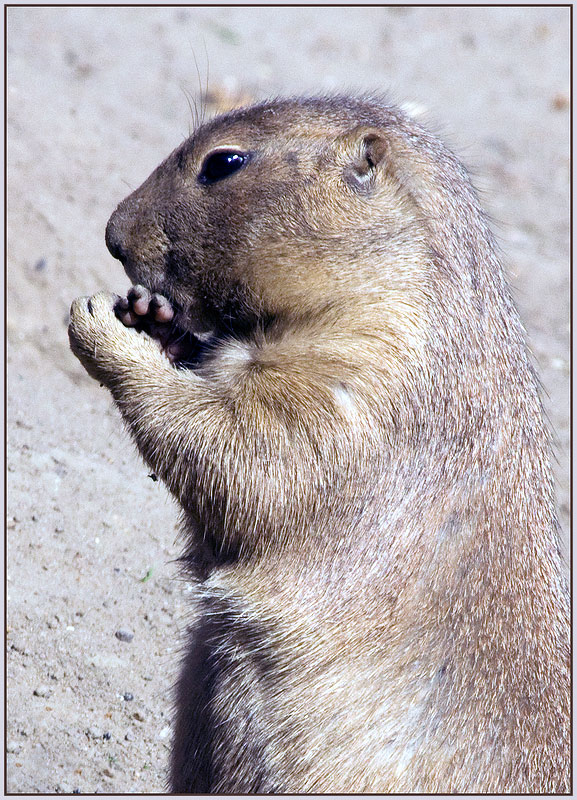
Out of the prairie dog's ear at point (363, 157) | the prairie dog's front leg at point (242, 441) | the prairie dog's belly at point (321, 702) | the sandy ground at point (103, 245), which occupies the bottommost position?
the sandy ground at point (103, 245)

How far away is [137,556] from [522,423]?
8.72 feet

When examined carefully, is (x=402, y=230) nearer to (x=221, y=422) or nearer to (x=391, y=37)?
(x=221, y=422)

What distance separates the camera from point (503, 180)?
35.4 feet

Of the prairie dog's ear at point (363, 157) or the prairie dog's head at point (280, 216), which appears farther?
the prairie dog's ear at point (363, 157)

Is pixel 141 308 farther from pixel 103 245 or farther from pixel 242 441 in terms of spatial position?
pixel 103 245

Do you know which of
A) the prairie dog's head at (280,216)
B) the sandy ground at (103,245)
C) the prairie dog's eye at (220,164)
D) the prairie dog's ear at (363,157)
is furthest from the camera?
the sandy ground at (103,245)

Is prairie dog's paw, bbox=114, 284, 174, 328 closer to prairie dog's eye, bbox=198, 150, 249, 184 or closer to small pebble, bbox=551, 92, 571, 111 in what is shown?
prairie dog's eye, bbox=198, 150, 249, 184

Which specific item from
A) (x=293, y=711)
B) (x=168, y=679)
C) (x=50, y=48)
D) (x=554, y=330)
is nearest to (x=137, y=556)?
(x=168, y=679)

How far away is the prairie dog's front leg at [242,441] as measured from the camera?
3.46 metres

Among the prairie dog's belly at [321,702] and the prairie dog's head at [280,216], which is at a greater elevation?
the prairie dog's head at [280,216]

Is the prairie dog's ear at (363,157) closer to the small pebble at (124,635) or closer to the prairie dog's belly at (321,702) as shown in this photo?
the prairie dog's belly at (321,702)

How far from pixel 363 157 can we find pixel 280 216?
38cm

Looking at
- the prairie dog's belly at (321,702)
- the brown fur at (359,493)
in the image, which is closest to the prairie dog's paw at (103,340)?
the brown fur at (359,493)

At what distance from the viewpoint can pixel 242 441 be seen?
11.4ft
